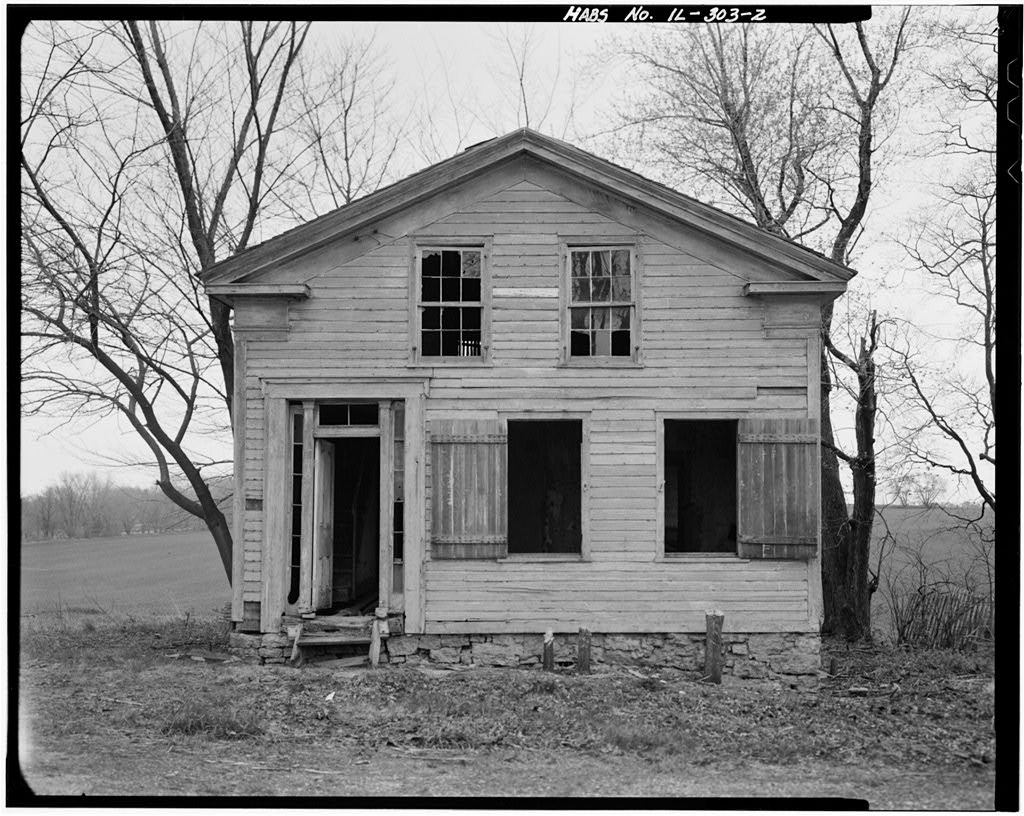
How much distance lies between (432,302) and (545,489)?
15.9ft

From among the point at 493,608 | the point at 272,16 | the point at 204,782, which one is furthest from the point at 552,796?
the point at 272,16

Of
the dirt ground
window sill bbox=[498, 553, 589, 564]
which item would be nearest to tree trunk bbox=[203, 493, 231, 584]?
the dirt ground

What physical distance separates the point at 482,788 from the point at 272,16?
588 centimetres

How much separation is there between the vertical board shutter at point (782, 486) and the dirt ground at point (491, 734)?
1.57 meters

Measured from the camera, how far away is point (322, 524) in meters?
11.4

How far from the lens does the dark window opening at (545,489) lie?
14594mm

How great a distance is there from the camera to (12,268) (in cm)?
708

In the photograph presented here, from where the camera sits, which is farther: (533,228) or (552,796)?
(533,228)

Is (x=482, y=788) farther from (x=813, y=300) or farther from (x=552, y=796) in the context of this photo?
(x=813, y=300)

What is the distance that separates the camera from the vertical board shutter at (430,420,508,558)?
10.7 meters

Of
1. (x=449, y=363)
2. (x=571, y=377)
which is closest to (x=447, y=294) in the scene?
(x=449, y=363)

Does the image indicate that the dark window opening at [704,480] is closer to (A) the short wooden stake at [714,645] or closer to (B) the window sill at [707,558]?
(B) the window sill at [707,558]

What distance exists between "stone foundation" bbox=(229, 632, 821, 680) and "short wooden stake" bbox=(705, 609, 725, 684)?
36 cm

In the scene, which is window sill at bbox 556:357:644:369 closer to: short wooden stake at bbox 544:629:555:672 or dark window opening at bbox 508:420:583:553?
short wooden stake at bbox 544:629:555:672
